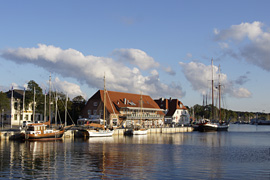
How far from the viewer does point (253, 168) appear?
103 ft

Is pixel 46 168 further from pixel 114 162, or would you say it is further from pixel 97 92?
pixel 97 92

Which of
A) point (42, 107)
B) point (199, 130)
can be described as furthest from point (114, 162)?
point (199, 130)

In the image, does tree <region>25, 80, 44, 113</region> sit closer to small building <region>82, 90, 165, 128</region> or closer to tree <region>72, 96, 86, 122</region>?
tree <region>72, 96, 86, 122</region>

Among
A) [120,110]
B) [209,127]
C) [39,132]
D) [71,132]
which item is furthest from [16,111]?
[209,127]

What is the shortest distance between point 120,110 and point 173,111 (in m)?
31.3

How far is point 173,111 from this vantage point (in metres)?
119

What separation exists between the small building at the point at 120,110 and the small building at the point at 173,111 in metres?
14.8

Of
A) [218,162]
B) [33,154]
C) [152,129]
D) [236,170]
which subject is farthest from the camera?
[152,129]

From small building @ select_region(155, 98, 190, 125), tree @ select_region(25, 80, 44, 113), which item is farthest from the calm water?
small building @ select_region(155, 98, 190, 125)

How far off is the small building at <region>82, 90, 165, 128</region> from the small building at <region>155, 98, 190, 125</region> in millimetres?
14831

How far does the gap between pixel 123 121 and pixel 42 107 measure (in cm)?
2227

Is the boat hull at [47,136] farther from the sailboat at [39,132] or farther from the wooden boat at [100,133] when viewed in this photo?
the wooden boat at [100,133]

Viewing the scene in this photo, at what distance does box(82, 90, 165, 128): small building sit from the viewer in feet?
296

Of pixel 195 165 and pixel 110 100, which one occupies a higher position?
pixel 110 100
